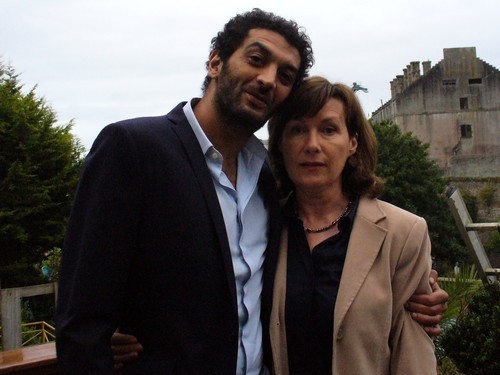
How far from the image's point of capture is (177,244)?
2.11 m

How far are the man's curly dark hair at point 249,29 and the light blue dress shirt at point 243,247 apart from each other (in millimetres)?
389

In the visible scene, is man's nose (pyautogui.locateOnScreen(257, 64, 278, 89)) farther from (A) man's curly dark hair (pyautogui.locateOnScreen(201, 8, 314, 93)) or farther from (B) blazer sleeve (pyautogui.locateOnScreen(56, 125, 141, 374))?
(B) blazer sleeve (pyautogui.locateOnScreen(56, 125, 141, 374))

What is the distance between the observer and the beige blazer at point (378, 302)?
2.47 meters

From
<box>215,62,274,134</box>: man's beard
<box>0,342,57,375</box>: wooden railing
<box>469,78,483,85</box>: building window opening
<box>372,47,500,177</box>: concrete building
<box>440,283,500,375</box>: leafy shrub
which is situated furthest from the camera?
<box>469,78,483,85</box>: building window opening

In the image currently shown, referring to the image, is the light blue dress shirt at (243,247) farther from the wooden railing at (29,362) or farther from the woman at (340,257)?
the wooden railing at (29,362)

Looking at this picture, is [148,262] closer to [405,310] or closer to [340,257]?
[340,257]

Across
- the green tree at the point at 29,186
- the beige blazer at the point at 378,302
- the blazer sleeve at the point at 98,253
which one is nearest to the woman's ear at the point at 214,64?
the blazer sleeve at the point at 98,253

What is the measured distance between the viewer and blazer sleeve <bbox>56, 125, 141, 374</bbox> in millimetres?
1947

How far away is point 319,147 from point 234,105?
50cm

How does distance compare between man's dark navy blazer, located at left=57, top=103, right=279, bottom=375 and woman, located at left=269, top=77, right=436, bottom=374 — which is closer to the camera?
man's dark navy blazer, located at left=57, top=103, right=279, bottom=375

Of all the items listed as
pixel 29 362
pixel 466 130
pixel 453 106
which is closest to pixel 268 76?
pixel 29 362

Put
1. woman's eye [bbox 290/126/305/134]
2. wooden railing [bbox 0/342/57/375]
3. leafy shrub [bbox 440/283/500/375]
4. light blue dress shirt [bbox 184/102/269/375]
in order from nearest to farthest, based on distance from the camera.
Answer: light blue dress shirt [bbox 184/102/269/375]
wooden railing [bbox 0/342/57/375]
woman's eye [bbox 290/126/305/134]
leafy shrub [bbox 440/283/500/375]

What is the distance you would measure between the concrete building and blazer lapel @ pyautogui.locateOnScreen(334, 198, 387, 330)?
138ft

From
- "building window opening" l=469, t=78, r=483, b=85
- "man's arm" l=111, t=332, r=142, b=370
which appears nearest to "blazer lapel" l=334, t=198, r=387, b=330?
"man's arm" l=111, t=332, r=142, b=370
